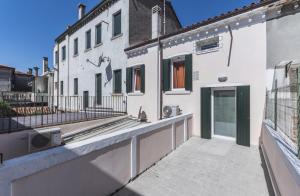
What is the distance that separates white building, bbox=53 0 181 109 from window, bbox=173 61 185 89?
3.54 metres

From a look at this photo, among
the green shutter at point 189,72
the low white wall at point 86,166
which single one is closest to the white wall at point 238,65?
the green shutter at point 189,72

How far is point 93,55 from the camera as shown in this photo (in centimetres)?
1333

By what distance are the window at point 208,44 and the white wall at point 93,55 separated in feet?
16.1

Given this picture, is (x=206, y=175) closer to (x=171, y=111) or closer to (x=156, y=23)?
(x=171, y=111)

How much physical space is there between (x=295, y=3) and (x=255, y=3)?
3.59 feet

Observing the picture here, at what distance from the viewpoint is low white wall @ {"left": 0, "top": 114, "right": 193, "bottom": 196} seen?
1864mm

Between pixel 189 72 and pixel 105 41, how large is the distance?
7.34m

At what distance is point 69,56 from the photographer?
16641mm

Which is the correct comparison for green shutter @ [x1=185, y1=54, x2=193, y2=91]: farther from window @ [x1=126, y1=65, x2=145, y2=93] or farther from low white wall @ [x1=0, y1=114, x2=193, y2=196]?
low white wall @ [x1=0, y1=114, x2=193, y2=196]

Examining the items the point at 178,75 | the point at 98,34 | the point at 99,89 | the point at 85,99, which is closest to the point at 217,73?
the point at 178,75

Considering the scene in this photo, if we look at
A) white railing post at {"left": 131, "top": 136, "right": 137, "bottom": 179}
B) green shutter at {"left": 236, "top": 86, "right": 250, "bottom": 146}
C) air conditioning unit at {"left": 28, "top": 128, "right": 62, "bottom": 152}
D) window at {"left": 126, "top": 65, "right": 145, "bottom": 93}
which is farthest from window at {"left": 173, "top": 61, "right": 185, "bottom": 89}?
air conditioning unit at {"left": 28, "top": 128, "right": 62, "bottom": 152}

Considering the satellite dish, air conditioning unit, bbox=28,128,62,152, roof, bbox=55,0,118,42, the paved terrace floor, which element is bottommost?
the paved terrace floor

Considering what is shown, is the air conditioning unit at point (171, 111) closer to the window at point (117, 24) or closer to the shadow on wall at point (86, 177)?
the shadow on wall at point (86, 177)

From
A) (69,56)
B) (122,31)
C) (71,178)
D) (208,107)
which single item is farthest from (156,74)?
(69,56)
